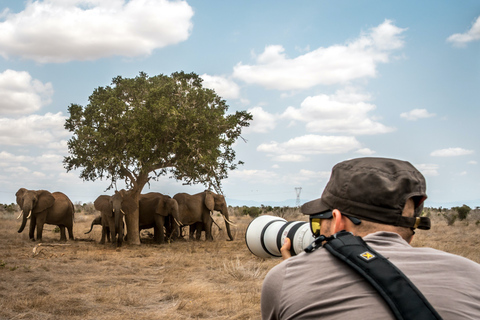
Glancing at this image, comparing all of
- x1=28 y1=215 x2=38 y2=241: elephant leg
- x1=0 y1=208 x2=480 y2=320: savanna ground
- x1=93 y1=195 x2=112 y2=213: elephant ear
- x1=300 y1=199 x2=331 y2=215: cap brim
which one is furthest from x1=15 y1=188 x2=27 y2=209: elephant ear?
x1=300 y1=199 x2=331 y2=215: cap brim

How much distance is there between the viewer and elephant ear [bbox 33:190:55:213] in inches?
720

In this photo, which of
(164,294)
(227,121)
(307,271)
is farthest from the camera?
(227,121)

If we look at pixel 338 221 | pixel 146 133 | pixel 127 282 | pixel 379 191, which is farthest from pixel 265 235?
pixel 146 133

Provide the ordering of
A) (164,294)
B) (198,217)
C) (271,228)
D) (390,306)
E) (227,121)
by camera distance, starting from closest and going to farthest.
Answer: (390,306)
(271,228)
(164,294)
(227,121)
(198,217)

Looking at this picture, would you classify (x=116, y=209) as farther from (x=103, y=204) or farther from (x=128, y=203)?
(x=103, y=204)

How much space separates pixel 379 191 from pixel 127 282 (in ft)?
30.9

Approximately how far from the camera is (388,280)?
1.73 m

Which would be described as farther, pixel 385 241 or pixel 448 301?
pixel 385 241

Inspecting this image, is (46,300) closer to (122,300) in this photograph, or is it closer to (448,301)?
(122,300)

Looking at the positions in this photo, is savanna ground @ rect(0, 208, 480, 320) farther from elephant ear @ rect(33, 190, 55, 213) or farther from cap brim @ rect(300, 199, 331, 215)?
cap brim @ rect(300, 199, 331, 215)

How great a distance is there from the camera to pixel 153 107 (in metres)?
16.4

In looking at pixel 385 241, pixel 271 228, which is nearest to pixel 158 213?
pixel 271 228

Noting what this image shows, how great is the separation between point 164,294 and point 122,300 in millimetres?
935

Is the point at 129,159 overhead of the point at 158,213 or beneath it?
overhead
